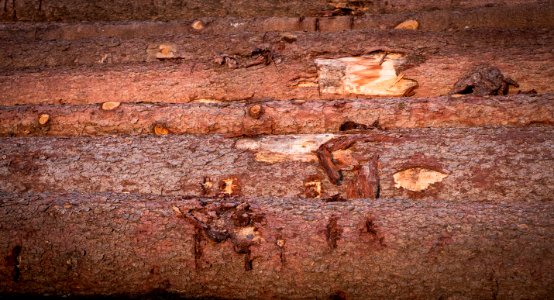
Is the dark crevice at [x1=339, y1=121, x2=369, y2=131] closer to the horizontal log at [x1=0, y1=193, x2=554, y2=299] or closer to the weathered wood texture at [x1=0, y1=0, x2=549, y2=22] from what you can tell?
the horizontal log at [x1=0, y1=193, x2=554, y2=299]

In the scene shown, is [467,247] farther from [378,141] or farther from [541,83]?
[541,83]

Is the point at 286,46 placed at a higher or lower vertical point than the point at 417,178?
higher

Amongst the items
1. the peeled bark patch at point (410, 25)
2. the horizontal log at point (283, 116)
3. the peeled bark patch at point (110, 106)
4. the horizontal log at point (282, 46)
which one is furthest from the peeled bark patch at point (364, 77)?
the peeled bark patch at point (110, 106)

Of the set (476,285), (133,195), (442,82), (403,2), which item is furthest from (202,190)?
(403,2)

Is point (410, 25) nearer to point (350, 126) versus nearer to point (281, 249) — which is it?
point (350, 126)

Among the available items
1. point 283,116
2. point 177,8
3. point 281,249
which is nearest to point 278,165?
point 283,116

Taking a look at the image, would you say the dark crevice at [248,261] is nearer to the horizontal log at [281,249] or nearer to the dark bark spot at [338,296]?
the horizontal log at [281,249]
